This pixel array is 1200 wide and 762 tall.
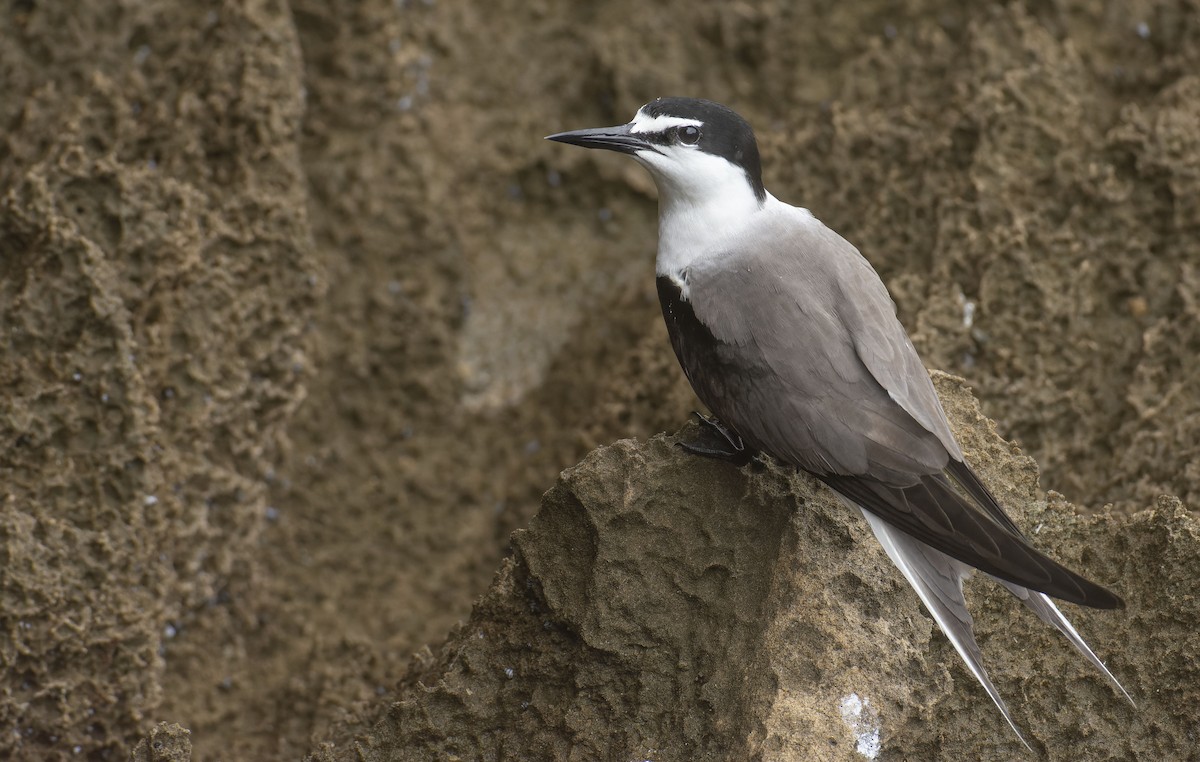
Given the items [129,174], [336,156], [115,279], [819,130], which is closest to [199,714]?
[115,279]

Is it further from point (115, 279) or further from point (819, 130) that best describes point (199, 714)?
point (819, 130)

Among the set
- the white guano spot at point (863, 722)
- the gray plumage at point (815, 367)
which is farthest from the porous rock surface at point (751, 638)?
the gray plumage at point (815, 367)

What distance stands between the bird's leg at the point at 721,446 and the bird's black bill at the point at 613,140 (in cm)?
99

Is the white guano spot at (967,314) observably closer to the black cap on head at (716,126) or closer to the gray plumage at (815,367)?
the gray plumage at (815,367)

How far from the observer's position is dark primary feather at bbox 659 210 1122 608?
3.41 m

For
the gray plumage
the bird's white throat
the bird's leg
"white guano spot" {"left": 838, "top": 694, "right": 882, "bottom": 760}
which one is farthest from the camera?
the bird's white throat

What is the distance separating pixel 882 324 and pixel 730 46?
312cm

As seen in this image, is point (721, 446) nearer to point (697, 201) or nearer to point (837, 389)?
point (837, 389)

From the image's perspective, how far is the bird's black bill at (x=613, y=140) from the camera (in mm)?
4281

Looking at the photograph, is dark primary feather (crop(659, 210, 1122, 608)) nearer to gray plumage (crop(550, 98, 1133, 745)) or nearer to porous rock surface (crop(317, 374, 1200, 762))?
gray plumage (crop(550, 98, 1133, 745))

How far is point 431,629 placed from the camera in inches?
213

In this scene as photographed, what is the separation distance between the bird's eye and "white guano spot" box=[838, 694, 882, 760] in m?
1.92

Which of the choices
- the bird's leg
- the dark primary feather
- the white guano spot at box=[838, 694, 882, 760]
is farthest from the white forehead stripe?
the white guano spot at box=[838, 694, 882, 760]

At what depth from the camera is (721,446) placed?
148 inches
